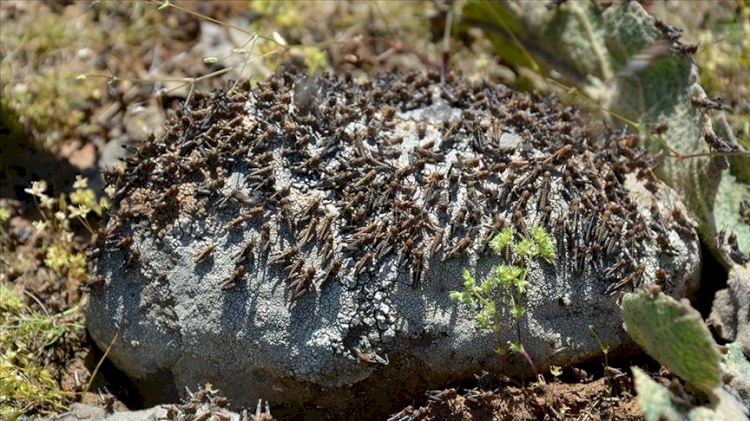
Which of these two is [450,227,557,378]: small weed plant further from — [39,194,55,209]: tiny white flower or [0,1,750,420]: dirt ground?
[39,194,55,209]: tiny white flower

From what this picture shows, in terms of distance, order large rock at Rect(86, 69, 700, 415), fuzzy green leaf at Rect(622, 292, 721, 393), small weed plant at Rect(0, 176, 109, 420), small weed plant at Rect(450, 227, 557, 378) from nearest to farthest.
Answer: fuzzy green leaf at Rect(622, 292, 721, 393)
small weed plant at Rect(450, 227, 557, 378)
large rock at Rect(86, 69, 700, 415)
small weed plant at Rect(0, 176, 109, 420)

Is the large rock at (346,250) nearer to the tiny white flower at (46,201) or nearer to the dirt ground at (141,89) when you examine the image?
the dirt ground at (141,89)

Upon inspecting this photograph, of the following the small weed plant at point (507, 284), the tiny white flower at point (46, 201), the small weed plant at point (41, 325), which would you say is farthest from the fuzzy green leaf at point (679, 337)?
the tiny white flower at point (46, 201)

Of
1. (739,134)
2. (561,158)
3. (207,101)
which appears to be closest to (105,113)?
(207,101)

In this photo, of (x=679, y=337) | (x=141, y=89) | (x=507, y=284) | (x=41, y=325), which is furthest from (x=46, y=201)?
(x=679, y=337)

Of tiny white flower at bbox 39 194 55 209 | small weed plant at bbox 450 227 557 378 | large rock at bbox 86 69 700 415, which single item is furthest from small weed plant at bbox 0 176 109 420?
small weed plant at bbox 450 227 557 378

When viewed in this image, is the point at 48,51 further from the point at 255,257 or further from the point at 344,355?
the point at 344,355

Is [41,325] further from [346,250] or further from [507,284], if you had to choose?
[507,284]
